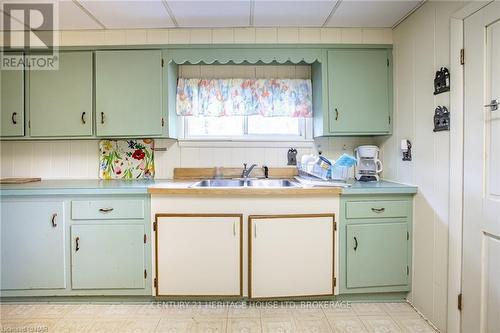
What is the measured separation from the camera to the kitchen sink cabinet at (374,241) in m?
2.04

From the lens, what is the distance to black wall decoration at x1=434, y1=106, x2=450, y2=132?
1719mm

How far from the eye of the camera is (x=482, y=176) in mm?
1525

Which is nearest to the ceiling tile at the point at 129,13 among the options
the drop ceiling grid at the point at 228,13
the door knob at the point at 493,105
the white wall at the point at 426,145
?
the drop ceiling grid at the point at 228,13

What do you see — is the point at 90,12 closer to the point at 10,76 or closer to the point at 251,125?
the point at 10,76

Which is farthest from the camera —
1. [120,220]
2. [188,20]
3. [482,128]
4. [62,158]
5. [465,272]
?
[62,158]

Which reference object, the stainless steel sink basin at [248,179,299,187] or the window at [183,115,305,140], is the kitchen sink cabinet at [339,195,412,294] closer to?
the stainless steel sink basin at [248,179,299,187]

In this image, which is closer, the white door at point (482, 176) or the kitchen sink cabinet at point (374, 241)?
the white door at point (482, 176)

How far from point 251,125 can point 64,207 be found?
1.65 metres

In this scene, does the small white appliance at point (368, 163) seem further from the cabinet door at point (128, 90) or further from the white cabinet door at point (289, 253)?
the cabinet door at point (128, 90)

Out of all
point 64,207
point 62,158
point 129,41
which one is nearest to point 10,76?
point 62,158

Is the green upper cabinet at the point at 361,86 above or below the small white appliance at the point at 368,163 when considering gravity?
above

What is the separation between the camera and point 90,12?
2102mm

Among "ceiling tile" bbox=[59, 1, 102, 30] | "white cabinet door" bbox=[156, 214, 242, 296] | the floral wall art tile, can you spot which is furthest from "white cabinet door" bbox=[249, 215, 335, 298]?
"ceiling tile" bbox=[59, 1, 102, 30]

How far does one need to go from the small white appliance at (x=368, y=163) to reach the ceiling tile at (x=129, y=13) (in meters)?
1.91
